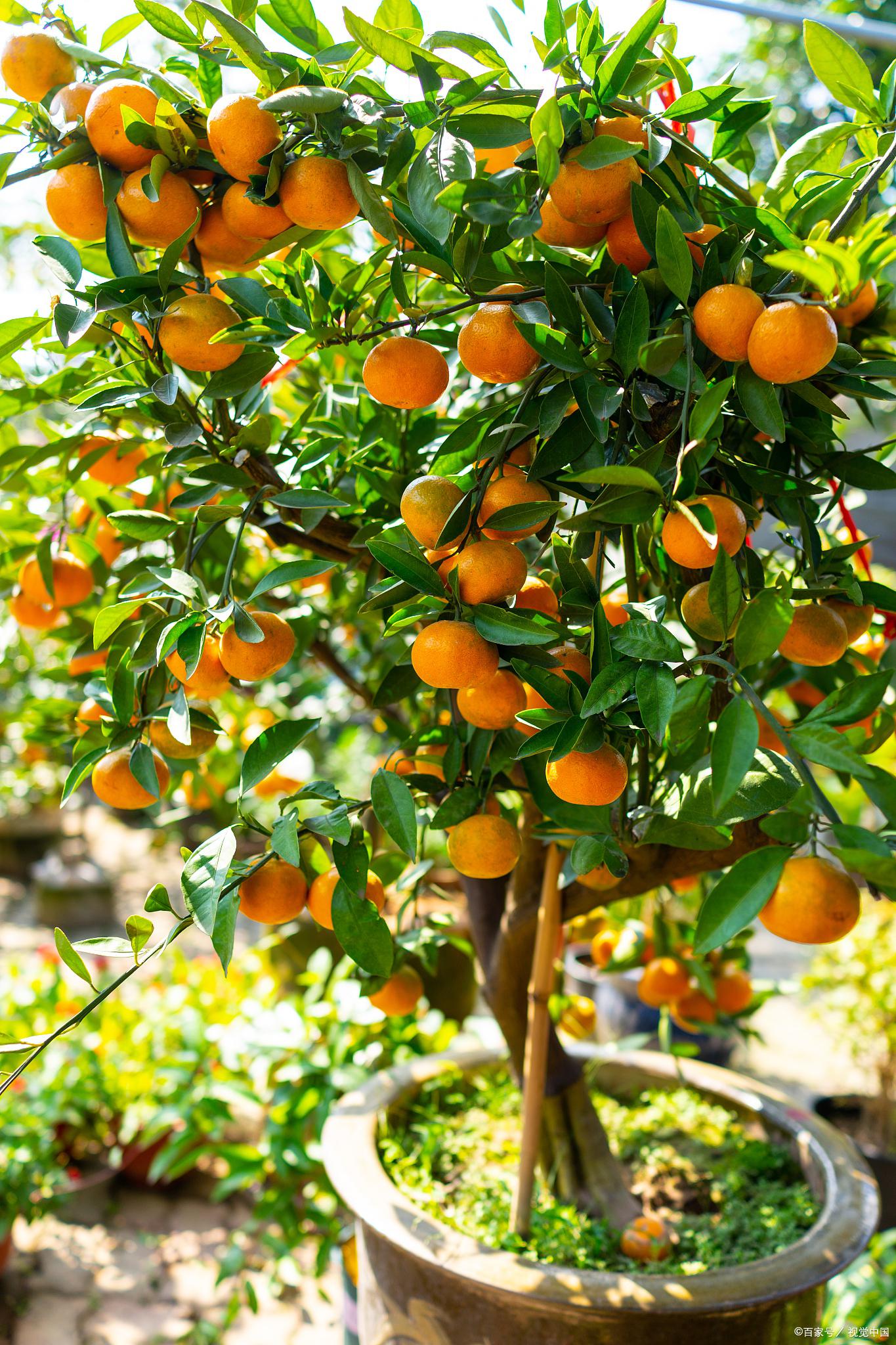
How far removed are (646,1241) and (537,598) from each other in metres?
0.63

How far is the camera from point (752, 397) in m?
0.42

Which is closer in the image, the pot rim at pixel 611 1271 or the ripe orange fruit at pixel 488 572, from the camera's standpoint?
the ripe orange fruit at pixel 488 572

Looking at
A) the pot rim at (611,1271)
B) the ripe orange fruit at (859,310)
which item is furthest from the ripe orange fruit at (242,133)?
the pot rim at (611,1271)

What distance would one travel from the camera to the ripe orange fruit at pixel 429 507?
1.45 feet

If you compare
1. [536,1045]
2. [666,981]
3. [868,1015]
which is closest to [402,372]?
[536,1045]

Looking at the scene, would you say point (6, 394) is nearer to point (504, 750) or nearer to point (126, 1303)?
point (504, 750)

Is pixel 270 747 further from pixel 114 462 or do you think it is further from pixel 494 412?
pixel 114 462

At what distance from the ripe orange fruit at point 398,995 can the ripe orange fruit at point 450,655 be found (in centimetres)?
36

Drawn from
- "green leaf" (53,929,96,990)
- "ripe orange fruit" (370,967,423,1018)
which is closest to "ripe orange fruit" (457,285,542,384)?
"green leaf" (53,929,96,990)

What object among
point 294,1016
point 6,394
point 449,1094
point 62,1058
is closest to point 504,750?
point 6,394

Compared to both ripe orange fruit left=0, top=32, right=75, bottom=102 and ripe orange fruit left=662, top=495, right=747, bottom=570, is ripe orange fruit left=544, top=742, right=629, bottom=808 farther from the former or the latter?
ripe orange fruit left=0, top=32, right=75, bottom=102

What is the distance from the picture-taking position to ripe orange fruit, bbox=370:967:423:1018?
705mm

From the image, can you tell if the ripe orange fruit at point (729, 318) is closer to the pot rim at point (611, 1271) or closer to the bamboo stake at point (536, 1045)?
the bamboo stake at point (536, 1045)

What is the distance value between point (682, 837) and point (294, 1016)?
3.00 ft
